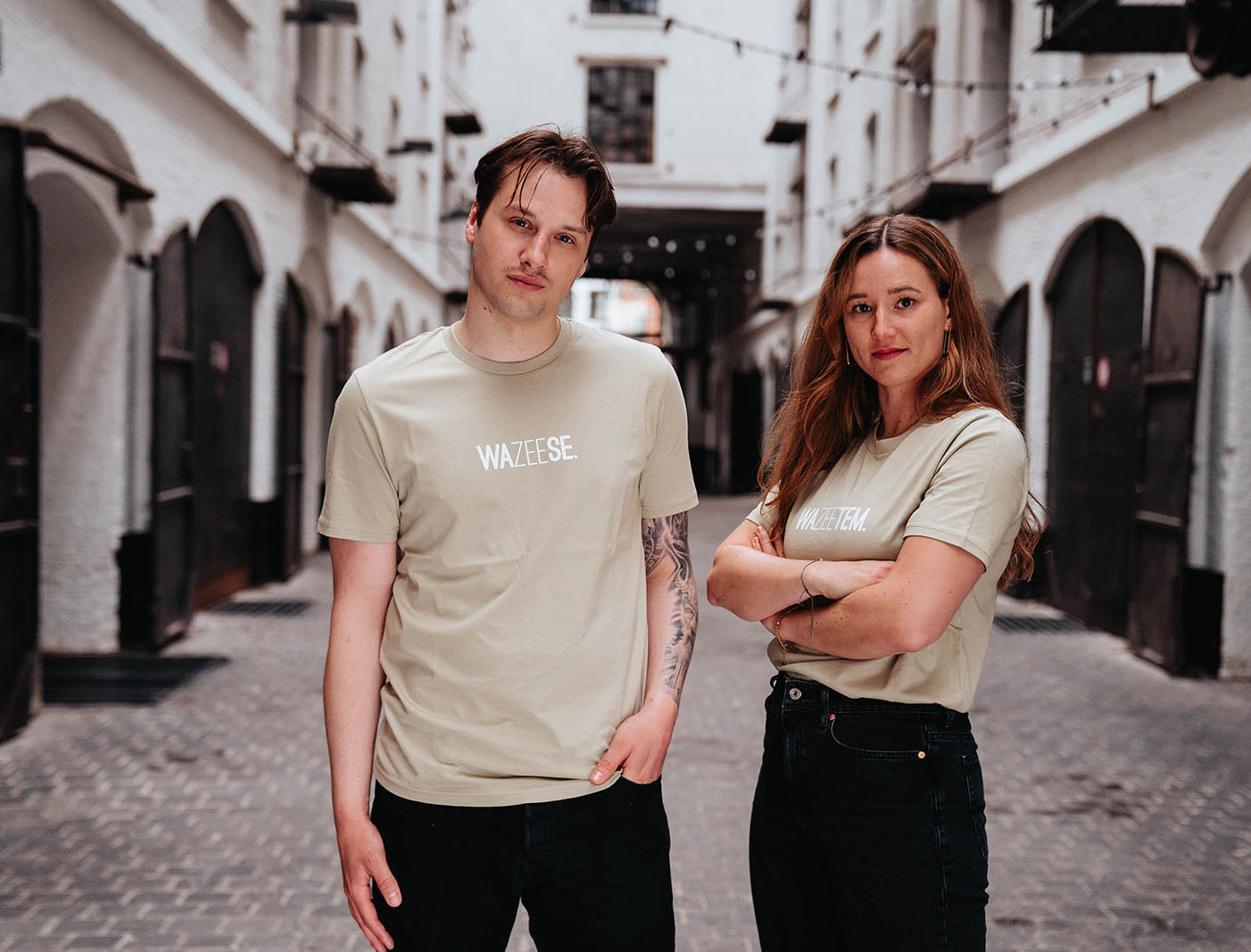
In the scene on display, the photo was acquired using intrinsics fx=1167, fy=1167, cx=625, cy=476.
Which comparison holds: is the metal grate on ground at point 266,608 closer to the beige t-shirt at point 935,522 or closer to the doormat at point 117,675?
the doormat at point 117,675

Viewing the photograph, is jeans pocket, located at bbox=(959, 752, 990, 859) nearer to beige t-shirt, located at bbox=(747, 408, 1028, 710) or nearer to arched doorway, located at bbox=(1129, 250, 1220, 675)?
beige t-shirt, located at bbox=(747, 408, 1028, 710)

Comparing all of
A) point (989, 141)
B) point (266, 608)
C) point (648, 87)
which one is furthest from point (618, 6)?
point (266, 608)

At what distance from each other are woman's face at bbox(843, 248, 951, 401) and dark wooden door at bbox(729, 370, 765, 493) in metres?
26.1

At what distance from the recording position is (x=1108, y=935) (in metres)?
3.96

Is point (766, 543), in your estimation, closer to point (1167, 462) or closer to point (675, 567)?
point (675, 567)

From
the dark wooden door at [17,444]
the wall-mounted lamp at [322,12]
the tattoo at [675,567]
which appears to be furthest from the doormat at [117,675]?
the wall-mounted lamp at [322,12]

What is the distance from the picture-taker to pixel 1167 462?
339 inches

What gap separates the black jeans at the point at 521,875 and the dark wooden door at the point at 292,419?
10852mm

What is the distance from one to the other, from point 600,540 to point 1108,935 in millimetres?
2902

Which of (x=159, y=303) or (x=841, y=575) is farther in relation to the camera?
(x=159, y=303)

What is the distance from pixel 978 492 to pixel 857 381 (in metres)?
0.46

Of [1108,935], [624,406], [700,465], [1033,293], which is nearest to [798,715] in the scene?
[624,406]

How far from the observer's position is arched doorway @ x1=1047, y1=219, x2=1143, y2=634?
963 centimetres

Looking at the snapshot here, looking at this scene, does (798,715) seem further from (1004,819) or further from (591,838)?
(1004,819)
